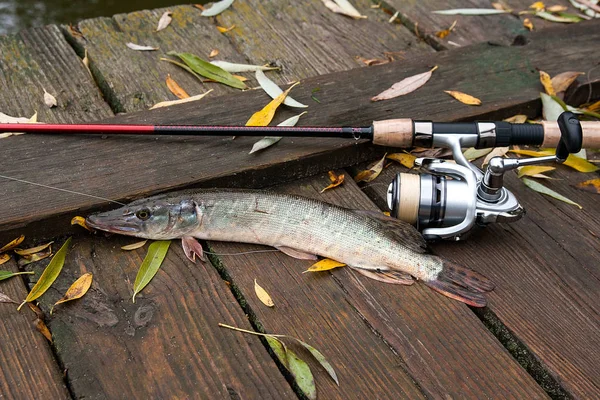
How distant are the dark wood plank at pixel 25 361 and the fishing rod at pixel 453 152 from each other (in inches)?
39.2

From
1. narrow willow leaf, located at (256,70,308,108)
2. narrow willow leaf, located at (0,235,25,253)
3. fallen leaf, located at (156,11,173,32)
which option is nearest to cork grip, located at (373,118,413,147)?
narrow willow leaf, located at (256,70,308,108)

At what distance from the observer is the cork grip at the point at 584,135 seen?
301 centimetres

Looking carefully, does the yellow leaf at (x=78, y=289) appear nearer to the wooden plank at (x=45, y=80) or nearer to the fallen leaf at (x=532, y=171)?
the wooden plank at (x=45, y=80)

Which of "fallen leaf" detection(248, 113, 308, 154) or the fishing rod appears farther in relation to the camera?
"fallen leaf" detection(248, 113, 308, 154)

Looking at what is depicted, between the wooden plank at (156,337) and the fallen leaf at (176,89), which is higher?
the fallen leaf at (176,89)

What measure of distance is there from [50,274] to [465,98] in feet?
7.65

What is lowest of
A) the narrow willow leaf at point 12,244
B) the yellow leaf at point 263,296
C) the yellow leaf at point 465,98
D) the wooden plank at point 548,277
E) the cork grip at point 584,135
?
the yellow leaf at point 263,296

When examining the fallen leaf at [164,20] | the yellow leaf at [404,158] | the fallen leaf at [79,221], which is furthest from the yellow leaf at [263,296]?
the fallen leaf at [164,20]

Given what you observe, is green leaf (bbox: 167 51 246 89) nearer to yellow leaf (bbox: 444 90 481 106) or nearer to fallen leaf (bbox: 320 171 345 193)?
fallen leaf (bbox: 320 171 345 193)

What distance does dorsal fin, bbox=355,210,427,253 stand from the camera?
9.36 ft

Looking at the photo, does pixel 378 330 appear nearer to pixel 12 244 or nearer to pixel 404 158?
pixel 404 158

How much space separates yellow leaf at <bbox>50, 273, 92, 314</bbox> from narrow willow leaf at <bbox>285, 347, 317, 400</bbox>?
0.88 metres

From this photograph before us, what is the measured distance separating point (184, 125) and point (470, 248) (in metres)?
1.50

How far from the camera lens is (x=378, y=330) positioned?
2646 mm
